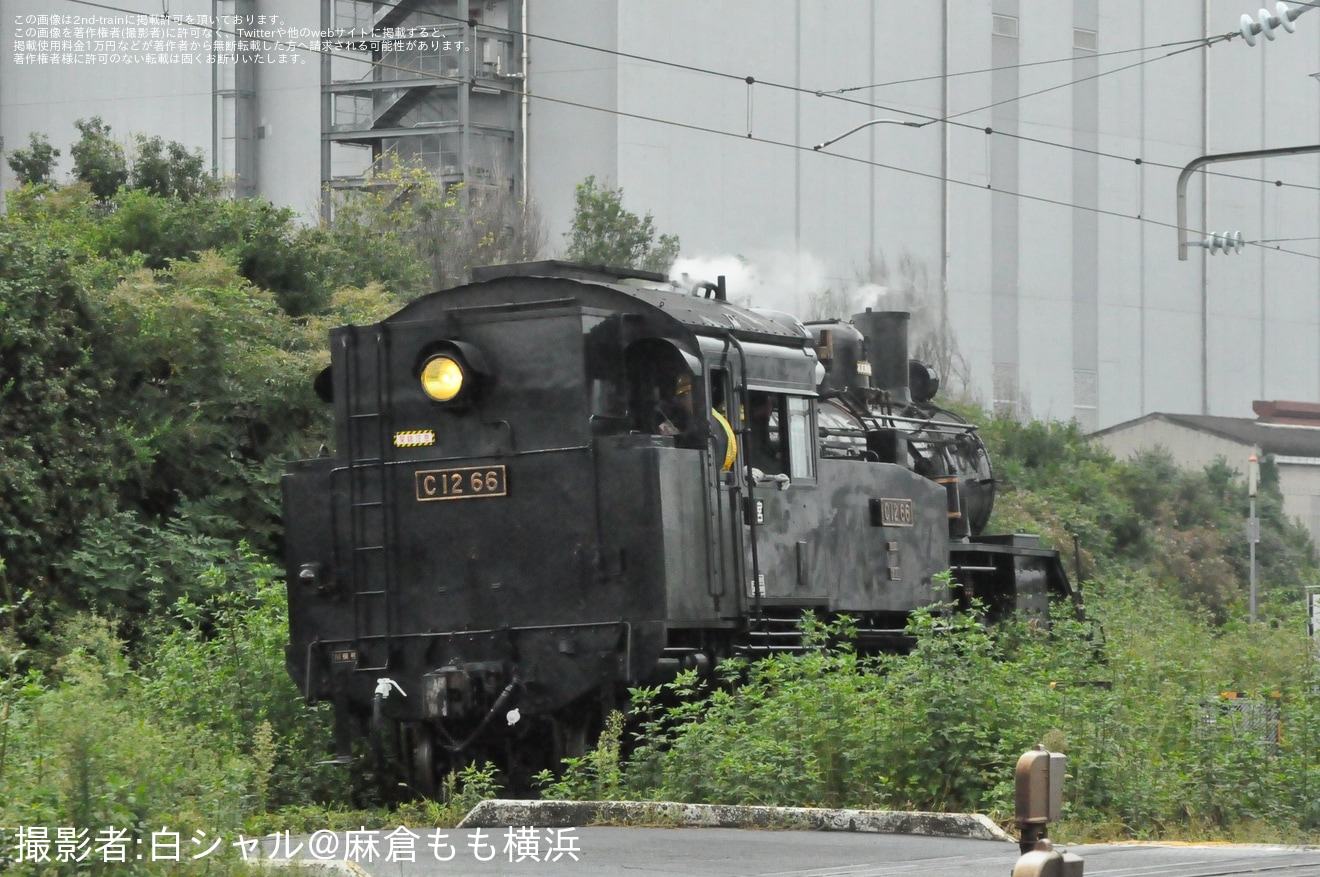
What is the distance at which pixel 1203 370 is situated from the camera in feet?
178

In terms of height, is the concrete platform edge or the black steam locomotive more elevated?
the black steam locomotive

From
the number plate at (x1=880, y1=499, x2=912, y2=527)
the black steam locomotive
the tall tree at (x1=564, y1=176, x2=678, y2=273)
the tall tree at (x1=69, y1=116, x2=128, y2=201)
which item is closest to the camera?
the black steam locomotive

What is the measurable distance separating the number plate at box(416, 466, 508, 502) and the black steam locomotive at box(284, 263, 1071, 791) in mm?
14

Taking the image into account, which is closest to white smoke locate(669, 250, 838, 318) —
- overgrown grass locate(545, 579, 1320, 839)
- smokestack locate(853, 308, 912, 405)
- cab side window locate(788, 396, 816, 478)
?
Answer: smokestack locate(853, 308, 912, 405)

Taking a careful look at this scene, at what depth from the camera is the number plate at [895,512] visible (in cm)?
1576

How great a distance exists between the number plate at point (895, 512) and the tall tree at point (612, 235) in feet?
76.2

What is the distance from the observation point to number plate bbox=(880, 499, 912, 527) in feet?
51.7

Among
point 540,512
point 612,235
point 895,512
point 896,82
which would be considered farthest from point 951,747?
point 896,82

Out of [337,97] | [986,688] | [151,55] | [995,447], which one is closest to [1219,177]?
[995,447]

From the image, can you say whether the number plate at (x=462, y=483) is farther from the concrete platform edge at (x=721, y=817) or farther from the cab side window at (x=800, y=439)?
the concrete platform edge at (x=721, y=817)

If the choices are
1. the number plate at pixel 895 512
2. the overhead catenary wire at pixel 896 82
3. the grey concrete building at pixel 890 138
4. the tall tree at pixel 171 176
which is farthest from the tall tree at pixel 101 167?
the number plate at pixel 895 512

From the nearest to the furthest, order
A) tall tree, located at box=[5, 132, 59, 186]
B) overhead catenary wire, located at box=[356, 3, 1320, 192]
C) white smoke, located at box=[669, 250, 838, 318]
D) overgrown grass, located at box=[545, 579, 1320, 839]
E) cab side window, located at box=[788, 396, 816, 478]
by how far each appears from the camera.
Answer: overgrown grass, located at box=[545, 579, 1320, 839], cab side window, located at box=[788, 396, 816, 478], overhead catenary wire, located at box=[356, 3, 1320, 192], tall tree, located at box=[5, 132, 59, 186], white smoke, located at box=[669, 250, 838, 318]

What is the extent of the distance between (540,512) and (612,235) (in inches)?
1052

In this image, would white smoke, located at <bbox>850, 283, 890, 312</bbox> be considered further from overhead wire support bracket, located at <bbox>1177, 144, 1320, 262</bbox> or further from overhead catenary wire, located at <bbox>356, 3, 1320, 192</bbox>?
overhead wire support bracket, located at <bbox>1177, 144, 1320, 262</bbox>
